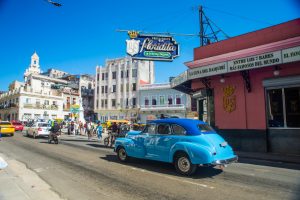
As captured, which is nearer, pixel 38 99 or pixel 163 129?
pixel 163 129

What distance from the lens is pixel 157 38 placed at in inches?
674

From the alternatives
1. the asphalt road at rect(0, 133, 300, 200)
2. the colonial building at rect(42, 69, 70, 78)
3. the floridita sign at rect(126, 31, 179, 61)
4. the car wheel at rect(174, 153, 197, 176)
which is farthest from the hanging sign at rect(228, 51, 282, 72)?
the colonial building at rect(42, 69, 70, 78)

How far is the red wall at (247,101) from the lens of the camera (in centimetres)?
1355

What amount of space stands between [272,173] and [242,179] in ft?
5.47

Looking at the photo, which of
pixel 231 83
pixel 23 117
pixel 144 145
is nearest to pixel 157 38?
pixel 231 83

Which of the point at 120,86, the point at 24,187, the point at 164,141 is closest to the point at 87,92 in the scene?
the point at 120,86

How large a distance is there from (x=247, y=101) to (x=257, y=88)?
0.99 m

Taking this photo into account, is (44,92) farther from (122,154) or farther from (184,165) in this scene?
(184,165)

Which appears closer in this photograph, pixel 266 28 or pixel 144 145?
pixel 144 145

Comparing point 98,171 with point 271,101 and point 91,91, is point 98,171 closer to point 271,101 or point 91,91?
point 271,101

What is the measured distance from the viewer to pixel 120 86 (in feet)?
197

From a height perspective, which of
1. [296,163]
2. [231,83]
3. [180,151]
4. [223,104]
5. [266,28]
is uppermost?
[266,28]

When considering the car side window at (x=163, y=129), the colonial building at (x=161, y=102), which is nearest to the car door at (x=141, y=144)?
the car side window at (x=163, y=129)

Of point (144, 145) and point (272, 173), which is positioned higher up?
point (144, 145)
